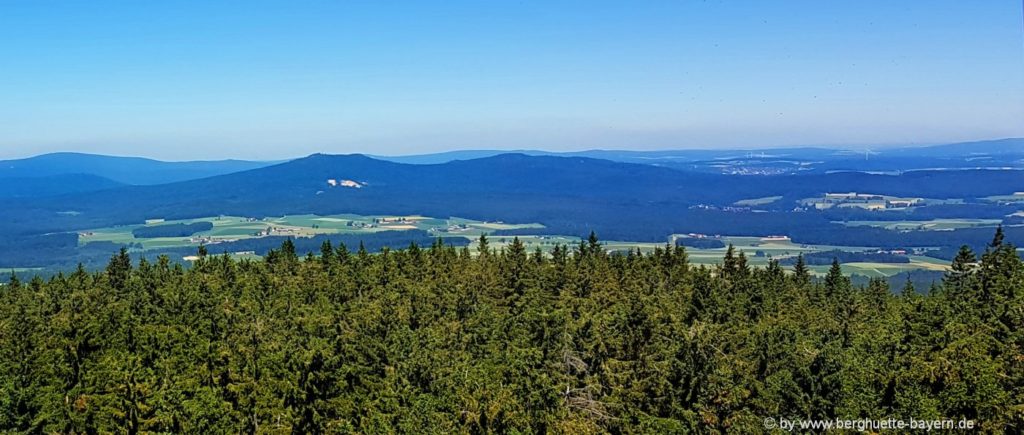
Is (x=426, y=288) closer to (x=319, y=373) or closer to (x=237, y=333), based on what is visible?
(x=237, y=333)

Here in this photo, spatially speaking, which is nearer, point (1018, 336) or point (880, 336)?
point (1018, 336)

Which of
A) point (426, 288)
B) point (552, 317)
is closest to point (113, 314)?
point (426, 288)

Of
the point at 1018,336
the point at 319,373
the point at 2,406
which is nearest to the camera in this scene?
the point at 1018,336

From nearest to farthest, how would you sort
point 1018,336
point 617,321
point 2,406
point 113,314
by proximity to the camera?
1. point 1018,336
2. point 2,406
3. point 617,321
4. point 113,314

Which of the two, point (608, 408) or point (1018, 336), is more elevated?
point (1018, 336)

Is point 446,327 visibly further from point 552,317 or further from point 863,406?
point 863,406

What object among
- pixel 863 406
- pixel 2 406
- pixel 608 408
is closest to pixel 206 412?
pixel 2 406
